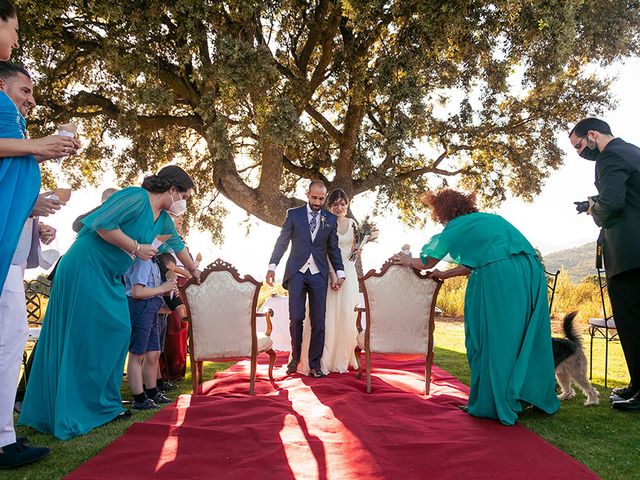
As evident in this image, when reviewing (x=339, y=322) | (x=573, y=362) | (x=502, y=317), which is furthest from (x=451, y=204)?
(x=339, y=322)

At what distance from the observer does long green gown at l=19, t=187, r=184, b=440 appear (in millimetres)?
3518

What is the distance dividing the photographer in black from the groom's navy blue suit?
103 inches

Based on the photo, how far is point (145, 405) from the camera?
423 cm

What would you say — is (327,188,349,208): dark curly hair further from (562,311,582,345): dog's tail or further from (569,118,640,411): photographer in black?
(562,311,582,345): dog's tail

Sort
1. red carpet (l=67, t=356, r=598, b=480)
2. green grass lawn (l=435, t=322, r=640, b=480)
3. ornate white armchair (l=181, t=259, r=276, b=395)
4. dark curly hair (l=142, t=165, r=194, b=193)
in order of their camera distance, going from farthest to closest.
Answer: ornate white armchair (l=181, t=259, r=276, b=395) → dark curly hair (l=142, t=165, r=194, b=193) → green grass lawn (l=435, t=322, r=640, b=480) → red carpet (l=67, t=356, r=598, b=480)

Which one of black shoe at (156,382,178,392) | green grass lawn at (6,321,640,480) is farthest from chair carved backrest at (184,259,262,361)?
black shoe at (156,382,178,392)

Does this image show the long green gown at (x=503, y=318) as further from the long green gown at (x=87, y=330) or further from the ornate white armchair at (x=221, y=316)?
the long green gown at (x=87, y=330)

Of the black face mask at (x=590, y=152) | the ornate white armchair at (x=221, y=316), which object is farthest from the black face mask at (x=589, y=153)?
the ornate white armchair at (x=221, y=316)

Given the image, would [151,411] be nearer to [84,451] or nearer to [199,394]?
[199,394]

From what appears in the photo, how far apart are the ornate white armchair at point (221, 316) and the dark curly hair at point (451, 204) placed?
5.89 ft

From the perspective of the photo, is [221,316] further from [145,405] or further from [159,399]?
[145,405]

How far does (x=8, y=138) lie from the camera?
2.48 metres

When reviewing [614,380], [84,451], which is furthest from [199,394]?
[614,380]

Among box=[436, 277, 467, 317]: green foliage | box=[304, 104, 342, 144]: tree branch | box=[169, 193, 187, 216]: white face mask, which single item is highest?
box=[304, 104, 342, 144]: tree branch
